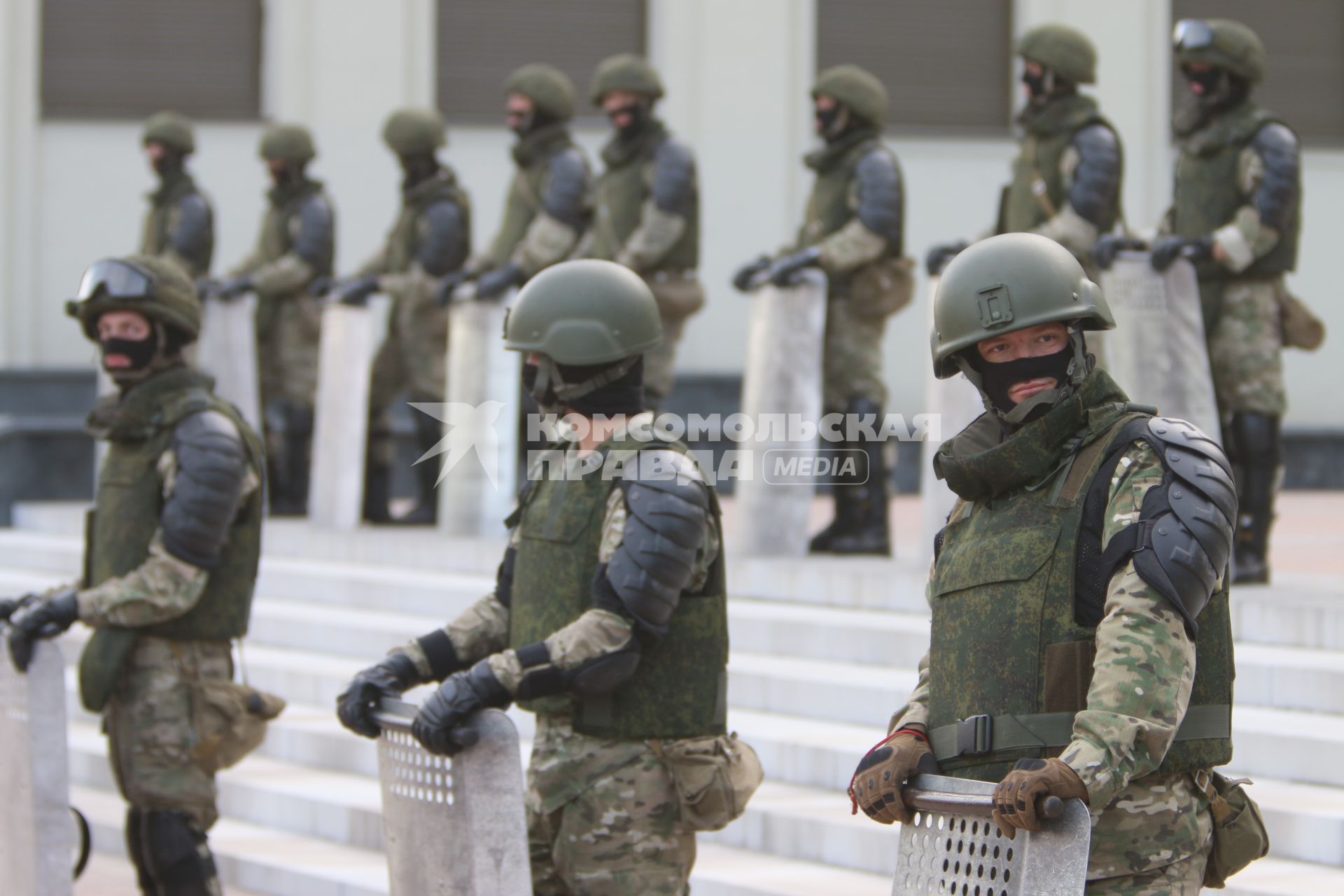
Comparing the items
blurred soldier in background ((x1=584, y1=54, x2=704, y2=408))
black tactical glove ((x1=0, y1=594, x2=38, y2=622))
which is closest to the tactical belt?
black tactical glove ((x1=0, y1=594, x2=38, y2=622))

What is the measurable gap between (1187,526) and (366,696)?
185 cm

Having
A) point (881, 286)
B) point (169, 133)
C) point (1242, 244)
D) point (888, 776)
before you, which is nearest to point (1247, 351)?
point (1242, 244)

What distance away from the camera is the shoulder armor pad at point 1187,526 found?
3.31 m

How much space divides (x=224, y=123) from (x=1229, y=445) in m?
10.0

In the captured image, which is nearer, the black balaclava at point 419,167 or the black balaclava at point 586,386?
the black balaclava at point 586,386

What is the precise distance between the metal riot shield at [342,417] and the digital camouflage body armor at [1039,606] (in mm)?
8571

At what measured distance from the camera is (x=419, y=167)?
1234 cm

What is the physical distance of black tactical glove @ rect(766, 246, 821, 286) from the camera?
380 inches

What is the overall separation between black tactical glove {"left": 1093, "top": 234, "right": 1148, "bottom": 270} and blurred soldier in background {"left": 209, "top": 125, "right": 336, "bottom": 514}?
602 cm

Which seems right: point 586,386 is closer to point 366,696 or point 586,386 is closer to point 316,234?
point 366,696

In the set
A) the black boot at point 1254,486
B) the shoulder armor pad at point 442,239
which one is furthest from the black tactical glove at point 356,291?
the black boot at point 1254,486

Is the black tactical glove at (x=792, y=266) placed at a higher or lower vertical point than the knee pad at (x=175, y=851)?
higher

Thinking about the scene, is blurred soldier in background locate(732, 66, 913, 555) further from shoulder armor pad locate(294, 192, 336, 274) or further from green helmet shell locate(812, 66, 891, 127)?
shoulder armor pad locate(294, 192, 336, 274)

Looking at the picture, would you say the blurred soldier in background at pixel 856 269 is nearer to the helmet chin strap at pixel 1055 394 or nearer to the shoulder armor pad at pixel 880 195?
the shoulder armor pad at pixel 880 195
